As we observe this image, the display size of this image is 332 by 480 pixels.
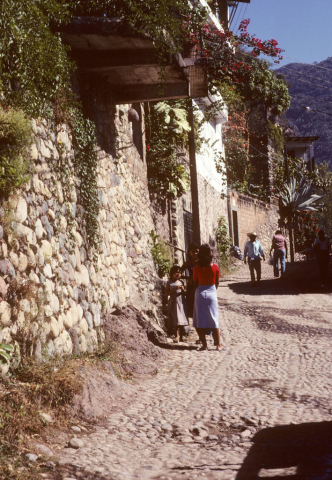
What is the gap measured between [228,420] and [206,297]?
3.79 metres

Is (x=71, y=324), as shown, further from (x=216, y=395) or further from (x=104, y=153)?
(x=104, y=153)

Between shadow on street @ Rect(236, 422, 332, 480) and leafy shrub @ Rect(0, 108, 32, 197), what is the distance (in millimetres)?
2981

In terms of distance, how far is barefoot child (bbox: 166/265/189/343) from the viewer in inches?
369

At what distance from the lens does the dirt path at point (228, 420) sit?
3.95 meters

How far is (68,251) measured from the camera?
654cm

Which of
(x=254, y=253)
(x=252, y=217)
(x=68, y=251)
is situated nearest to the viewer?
(x=68, y=251)

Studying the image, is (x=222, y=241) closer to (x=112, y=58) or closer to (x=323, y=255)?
(x=323, y=255)

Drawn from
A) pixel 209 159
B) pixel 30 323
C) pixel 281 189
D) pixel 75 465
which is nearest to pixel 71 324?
pixel 30 323

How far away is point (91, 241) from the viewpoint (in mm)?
7410

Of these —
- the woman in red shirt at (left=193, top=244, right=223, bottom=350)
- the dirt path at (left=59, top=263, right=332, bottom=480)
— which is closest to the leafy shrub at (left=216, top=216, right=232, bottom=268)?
the dirt path at (left=59, top=263, right=332, bottom=480)

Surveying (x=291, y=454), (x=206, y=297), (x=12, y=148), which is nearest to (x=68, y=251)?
(x=12, y=148)

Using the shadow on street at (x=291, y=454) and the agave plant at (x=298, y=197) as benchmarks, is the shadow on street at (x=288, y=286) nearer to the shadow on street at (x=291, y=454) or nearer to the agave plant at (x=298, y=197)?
the shadow on street at (x=291, y=454)

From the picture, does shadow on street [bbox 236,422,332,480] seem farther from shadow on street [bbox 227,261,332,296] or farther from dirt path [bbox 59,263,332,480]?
shadow on street [bbox 227,261,332,296]

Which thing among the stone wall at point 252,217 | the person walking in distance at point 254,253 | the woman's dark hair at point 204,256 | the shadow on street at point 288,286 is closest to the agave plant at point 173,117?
the person walking in distance at point 254,253
